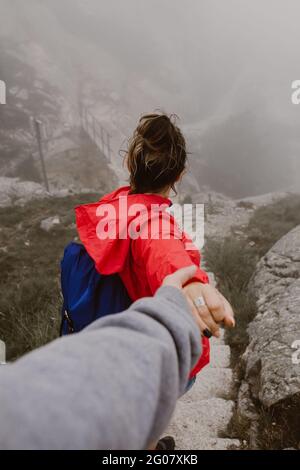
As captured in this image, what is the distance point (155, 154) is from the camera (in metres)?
1.63

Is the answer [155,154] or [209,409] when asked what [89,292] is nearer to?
[155,154]

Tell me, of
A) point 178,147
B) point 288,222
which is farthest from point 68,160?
point 178,147

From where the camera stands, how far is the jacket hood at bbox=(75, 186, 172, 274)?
4.55ft

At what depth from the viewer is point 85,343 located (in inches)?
23.0

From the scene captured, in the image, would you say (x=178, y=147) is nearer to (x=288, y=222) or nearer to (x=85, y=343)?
(x=85, y=343)

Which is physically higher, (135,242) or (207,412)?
(135,242)

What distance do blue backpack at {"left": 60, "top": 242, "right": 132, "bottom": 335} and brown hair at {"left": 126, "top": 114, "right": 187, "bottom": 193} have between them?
46 centimetres

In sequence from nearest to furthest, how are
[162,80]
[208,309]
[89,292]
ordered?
[208,309] < [89,292] < [162,80]

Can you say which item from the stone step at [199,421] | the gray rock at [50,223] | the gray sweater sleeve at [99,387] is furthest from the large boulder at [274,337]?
the gray rock at [50,223]

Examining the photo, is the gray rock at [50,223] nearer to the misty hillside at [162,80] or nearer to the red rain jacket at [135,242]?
the red rain jacket at [135,242]

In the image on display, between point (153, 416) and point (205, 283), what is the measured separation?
0.51m

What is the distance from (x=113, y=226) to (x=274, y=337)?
2931 millimetres

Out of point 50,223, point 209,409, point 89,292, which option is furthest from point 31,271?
point 89,292

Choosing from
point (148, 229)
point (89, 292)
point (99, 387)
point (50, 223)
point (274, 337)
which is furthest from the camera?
point (50, 223)
